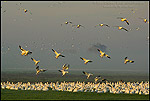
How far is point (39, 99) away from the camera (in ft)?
134

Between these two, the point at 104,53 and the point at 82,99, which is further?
the point at 82,99

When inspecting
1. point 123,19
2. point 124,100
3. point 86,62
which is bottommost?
point 124,100

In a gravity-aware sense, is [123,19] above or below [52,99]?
above

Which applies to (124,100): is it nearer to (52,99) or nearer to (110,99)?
(110,99)

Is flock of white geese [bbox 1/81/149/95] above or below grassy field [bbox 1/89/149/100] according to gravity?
above

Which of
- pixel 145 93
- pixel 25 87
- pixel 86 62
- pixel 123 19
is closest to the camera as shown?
pixel 86 62

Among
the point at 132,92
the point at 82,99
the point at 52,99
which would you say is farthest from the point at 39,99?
the point at 132,92

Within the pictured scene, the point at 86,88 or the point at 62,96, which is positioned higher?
the point at 86,88

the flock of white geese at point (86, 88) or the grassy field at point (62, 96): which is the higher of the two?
the flock of white geese at point (86, 88)

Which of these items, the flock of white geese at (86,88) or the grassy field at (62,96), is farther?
the flock of white geese at (86,88)

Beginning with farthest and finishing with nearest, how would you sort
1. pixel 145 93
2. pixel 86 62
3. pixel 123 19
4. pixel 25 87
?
1. pixel 25 87
2. pixel 145 93
3. pixel 123 19
4. pixel 86 62

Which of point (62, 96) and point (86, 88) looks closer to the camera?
point (62, 96)

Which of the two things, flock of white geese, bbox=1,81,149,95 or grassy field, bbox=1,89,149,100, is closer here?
grassy field, bbox=1,89,149,100

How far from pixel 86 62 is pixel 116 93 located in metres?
16.5
